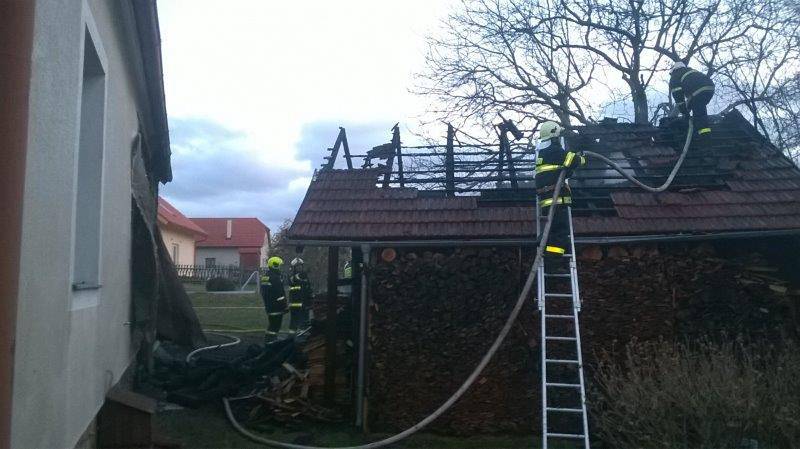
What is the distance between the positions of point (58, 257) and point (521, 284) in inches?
218

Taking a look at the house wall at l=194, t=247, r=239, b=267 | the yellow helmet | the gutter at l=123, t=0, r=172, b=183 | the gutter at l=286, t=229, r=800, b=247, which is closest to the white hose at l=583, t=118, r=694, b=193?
the yellow helmet

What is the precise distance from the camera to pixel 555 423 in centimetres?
809

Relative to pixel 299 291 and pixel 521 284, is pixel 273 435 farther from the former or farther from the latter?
pixel 299 291

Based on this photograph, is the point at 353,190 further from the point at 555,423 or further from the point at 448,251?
the point at 555,423

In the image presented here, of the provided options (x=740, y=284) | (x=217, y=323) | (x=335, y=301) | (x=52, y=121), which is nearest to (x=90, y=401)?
(x=52, y=121)

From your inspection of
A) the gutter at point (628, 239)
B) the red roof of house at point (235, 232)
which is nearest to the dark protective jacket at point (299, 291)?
the gutter at point (628, 239)

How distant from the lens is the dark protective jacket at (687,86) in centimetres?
1025

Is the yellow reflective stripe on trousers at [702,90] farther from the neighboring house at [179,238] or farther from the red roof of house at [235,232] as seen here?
the red roof of house at [235,232]

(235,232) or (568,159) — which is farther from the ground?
(235,232)

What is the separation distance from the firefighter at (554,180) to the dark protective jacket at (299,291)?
865cm

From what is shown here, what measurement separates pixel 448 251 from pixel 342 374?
202cm

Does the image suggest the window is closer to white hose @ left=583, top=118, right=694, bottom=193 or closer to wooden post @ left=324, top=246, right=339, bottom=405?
wooden post @ left=324, top=246, right=339, bottom=405

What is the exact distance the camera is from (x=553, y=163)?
8.33m

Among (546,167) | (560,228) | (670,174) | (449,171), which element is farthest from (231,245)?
(546,167)
